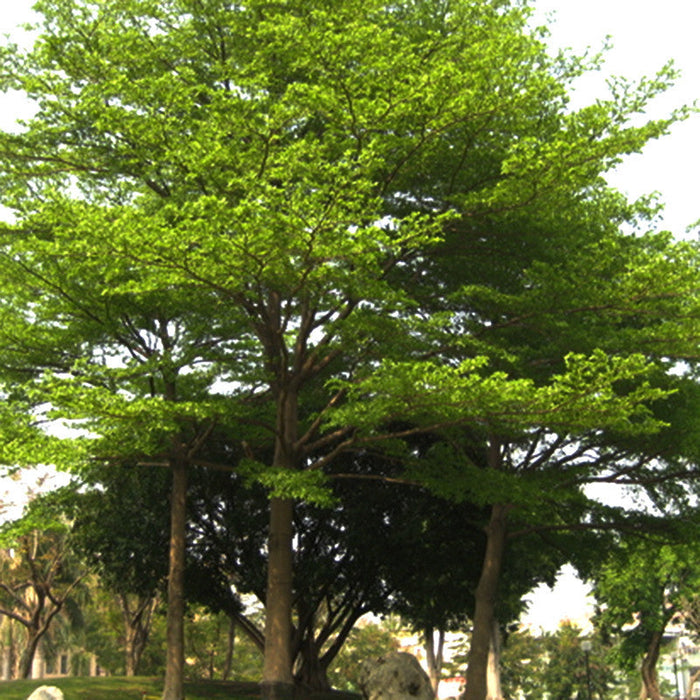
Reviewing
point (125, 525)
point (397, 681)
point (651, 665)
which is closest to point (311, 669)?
point (397, 681)

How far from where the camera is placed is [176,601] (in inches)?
717

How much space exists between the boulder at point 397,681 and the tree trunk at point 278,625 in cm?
378

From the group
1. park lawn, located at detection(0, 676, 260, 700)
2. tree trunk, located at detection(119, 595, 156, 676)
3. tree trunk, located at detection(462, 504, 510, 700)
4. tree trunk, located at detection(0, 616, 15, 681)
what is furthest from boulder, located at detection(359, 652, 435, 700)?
tree trunk, located at detection(0, 616, 15, 681)

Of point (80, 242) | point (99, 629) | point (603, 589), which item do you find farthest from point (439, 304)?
point (99, 629)

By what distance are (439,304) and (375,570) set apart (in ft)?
28.2

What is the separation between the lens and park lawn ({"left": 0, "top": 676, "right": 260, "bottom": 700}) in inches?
813

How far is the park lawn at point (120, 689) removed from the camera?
20.6 metres

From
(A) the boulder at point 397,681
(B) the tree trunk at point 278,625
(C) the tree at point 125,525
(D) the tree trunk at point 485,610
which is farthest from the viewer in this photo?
(C) the tree at point 125,525

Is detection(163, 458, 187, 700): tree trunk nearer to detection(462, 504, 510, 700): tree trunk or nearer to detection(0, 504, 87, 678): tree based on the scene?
detection(462, 504, 510, 700): tree trunk

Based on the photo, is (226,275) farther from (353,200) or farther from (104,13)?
(104,13)

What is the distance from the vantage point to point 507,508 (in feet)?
66.9

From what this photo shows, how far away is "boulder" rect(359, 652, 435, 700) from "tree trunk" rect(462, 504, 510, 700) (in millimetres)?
→ 1047

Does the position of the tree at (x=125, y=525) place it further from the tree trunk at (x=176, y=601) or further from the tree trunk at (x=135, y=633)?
the tree trunk at (x=135, y=633)

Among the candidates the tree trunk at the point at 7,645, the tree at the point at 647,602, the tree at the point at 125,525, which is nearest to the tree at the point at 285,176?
the tree at the point at 125,525
